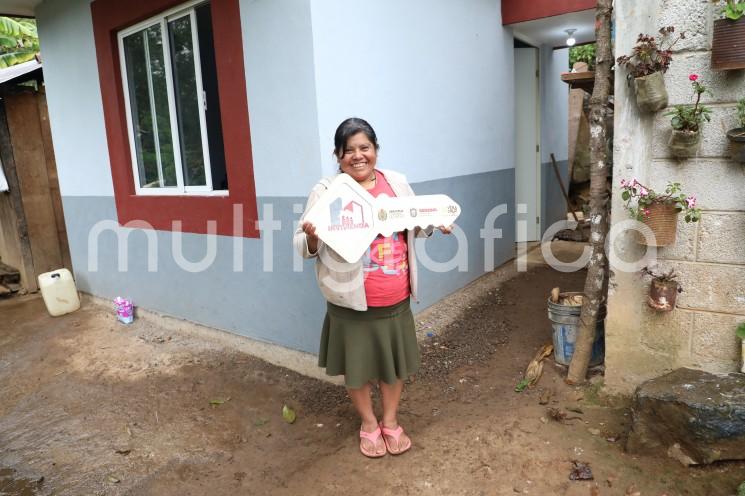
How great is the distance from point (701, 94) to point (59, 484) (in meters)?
4.04

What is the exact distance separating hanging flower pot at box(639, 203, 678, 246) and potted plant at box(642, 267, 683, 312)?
214 mm

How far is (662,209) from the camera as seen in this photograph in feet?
8.95

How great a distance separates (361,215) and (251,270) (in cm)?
199

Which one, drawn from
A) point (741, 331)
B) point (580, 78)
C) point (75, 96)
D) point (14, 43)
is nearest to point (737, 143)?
point (741, 331)

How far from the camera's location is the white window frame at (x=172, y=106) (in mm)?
→ 4203

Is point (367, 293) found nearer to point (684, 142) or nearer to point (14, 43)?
point (684, 142)

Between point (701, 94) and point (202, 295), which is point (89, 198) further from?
point (701, 94)

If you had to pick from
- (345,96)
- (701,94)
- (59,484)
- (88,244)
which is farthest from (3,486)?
(701,94)

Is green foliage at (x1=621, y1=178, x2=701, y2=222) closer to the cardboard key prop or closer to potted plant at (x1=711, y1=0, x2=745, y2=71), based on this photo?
potted plant at (x1=711, y1=0, x2=745, y2=71)

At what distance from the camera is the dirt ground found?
2625mm

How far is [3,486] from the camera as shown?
114 inches

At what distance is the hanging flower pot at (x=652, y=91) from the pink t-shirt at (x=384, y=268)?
1.41 metres

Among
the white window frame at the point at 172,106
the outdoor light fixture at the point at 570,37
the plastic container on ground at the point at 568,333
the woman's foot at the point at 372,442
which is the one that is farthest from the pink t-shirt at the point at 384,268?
the outdoor light fixture at the point at 570,37

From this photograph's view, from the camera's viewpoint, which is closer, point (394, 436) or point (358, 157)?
point (358, 157)
